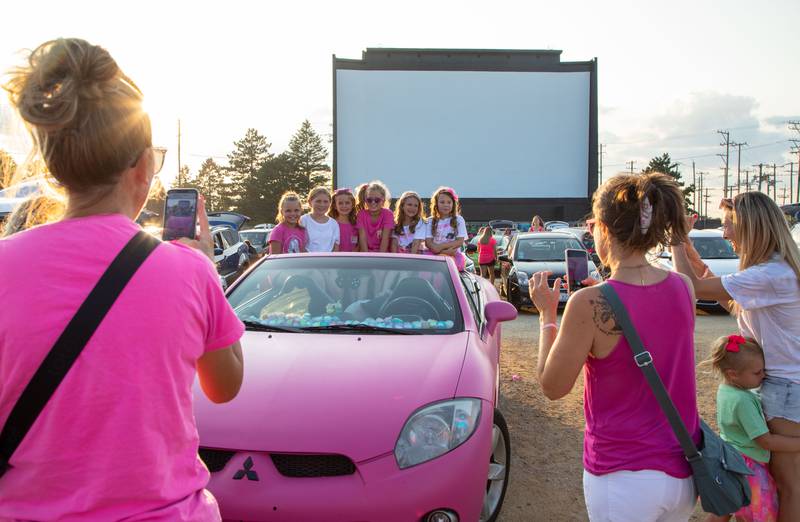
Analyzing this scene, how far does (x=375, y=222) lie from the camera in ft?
22.9

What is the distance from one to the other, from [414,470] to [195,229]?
1.26 metres

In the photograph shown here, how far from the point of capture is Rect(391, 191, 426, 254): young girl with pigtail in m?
7.09

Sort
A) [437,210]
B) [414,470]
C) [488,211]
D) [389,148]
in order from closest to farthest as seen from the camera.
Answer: [414,470] → [437,210] → [389,148] → [488,211]

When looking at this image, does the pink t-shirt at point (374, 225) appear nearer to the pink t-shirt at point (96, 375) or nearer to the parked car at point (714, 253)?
the parked car at point (714, 253)

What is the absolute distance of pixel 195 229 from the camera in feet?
6.32

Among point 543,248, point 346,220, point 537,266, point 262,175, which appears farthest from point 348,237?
point 262,175

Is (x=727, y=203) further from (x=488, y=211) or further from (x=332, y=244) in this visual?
(x=488, y=211)

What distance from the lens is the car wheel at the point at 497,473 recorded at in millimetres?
3158

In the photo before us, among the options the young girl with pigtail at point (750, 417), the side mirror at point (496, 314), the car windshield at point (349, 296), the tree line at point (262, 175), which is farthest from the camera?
the tree line at point (262, 175)

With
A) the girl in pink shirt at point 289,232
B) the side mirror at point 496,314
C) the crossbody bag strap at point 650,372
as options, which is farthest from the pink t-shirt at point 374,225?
the crossbody bag strap at point 650,372

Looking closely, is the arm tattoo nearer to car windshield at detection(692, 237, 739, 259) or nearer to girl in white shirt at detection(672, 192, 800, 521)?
girl in white shirt at detection(672, 192, 800, 521)

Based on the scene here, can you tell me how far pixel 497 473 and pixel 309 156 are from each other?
258 ft

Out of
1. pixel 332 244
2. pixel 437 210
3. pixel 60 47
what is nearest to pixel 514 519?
pixel 60 47

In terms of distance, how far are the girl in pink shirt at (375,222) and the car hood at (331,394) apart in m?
3.61
